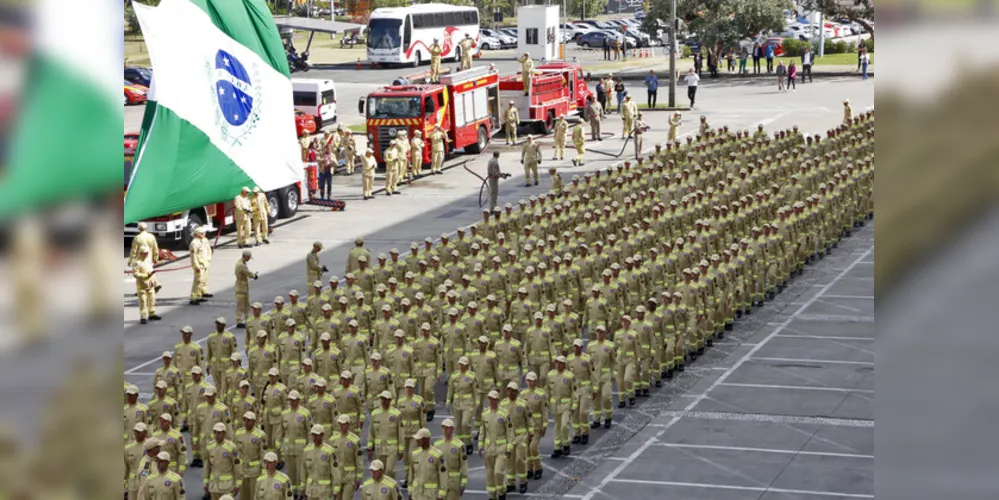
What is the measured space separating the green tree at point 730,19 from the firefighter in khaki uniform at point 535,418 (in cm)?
4669

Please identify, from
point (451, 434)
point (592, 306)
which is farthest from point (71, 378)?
point (592, 306)

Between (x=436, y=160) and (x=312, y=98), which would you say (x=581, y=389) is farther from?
(x=312, y=98)

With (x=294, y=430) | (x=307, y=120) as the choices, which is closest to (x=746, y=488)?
(x=294, y=430)

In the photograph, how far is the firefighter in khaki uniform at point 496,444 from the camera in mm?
13641

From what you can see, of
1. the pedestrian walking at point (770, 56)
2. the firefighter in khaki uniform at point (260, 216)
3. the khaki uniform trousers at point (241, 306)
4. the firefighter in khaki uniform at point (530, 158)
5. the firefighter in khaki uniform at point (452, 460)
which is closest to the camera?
the firefighter in khaki uniform at point (452, 460)

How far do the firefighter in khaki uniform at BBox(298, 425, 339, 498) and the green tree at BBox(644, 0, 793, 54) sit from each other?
4896cm

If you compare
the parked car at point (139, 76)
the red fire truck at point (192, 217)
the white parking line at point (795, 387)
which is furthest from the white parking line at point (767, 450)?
the parked car at point (139, 76)

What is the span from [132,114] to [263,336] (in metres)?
37.0

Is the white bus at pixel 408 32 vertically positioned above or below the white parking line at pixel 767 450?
above

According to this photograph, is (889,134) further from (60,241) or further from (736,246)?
(736,246)

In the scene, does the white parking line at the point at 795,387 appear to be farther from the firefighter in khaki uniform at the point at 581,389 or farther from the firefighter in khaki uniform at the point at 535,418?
the firefighter in khaki uniform at the point at 535,418

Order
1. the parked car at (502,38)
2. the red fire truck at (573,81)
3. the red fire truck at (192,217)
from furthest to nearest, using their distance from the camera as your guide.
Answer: the parked car at (502,38)
the red fire truck at (573,81)
the red fire truck at (192,217)

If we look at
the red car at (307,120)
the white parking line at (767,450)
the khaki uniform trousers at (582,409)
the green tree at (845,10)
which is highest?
the green tree at (845,10)

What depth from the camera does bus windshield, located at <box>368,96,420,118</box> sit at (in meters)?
36.9
